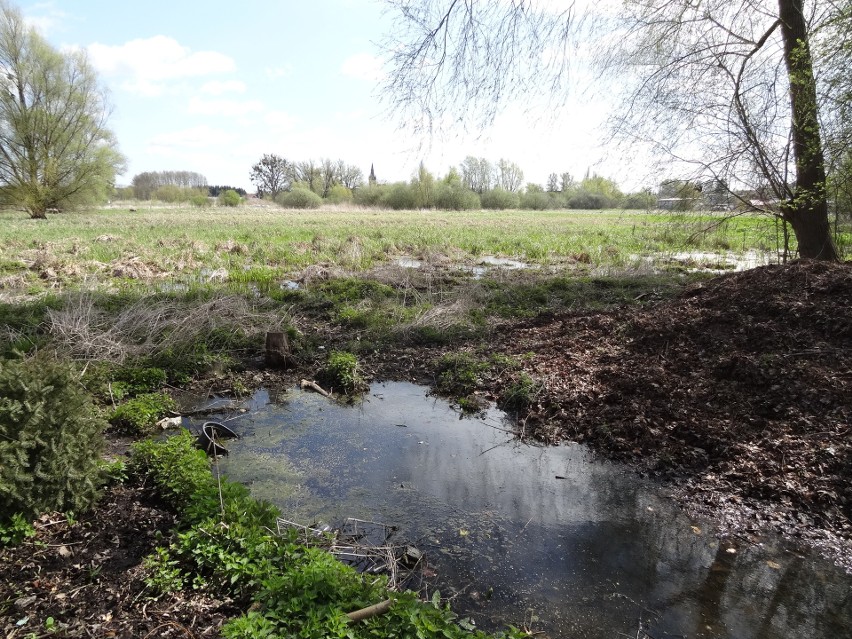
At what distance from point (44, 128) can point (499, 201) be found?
1863 inches

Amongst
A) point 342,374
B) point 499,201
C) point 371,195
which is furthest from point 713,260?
point 499,201

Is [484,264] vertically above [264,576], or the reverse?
[484,264]

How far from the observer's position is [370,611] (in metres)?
2.63

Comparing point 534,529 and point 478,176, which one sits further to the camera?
point 478,176

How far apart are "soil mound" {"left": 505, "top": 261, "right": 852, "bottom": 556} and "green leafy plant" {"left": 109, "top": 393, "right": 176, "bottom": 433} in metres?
4.09

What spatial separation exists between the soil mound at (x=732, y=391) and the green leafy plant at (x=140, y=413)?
13.4 feet

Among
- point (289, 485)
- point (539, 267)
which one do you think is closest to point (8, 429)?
point (289, 485)

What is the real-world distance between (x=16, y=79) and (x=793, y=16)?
3951cm

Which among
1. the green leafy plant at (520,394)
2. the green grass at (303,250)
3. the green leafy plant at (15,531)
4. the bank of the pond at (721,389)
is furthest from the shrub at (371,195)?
the green leafy plant at (15,531)

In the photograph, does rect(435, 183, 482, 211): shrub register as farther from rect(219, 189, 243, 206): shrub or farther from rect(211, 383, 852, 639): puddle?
rect(211, 383, 852, 639): puddle

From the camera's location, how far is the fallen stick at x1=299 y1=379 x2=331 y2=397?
21.5 feet

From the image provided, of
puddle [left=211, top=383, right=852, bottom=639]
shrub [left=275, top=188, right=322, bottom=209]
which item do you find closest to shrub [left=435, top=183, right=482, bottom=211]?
shrub [left=275, top=188, right=322, bottom=209]

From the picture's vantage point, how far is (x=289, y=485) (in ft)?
14.7

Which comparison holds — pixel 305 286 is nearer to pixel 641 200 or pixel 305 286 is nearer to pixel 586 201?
pixel 641 200
